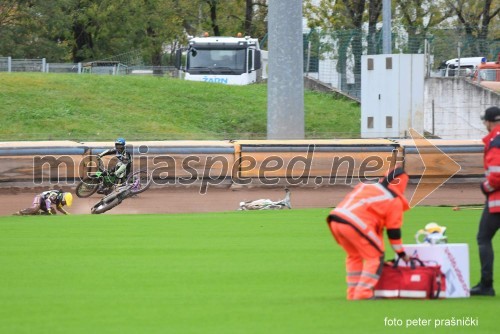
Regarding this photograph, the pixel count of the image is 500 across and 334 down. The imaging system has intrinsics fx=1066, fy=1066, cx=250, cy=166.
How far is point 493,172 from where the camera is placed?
10773 millimetres

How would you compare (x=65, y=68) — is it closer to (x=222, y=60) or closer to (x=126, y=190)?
(x=222, y=60)

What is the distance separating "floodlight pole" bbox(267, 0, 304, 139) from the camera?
88.4ft

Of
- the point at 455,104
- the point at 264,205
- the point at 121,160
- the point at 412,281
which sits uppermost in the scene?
the point at 455,104

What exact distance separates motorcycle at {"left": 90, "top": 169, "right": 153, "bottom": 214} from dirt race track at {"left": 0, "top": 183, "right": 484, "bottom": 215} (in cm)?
28

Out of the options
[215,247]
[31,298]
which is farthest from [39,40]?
[31,298]

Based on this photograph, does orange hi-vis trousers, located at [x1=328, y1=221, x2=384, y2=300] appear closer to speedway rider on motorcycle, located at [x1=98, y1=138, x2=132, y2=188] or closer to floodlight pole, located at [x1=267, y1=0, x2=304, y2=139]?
speedway rider on motorcycle, located at [x1=98, y1=138, x2=132, y2=188]

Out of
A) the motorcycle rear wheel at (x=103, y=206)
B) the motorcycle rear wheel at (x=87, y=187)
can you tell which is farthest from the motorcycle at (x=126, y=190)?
the motorcycle rear wheel at (x=87, y=187)

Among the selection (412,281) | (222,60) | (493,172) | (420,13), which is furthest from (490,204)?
(420,13)

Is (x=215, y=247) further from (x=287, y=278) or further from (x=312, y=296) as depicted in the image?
(x=312, y=296)

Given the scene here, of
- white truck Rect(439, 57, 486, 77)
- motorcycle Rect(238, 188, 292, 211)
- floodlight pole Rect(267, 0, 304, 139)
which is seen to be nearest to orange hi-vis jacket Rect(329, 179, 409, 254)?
motorcycle Rect(238, 188, 292, 211)

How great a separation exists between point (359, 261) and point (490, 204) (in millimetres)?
1494

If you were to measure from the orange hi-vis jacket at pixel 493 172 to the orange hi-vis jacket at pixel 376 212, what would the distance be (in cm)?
103

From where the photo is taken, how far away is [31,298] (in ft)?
35.0

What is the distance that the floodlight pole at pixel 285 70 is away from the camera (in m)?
27.0
